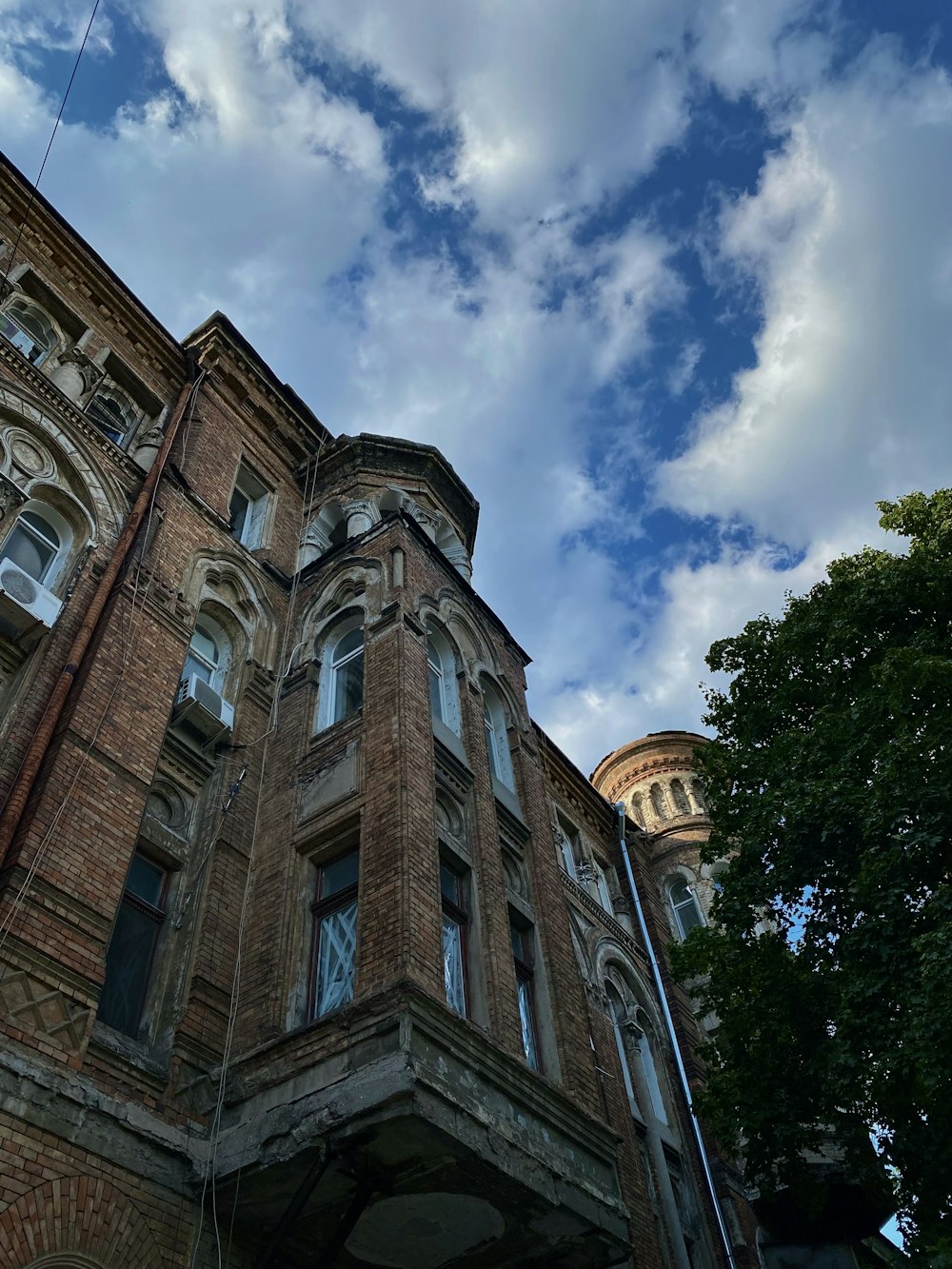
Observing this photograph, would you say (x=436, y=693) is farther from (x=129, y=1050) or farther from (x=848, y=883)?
(x=129, y=1050)

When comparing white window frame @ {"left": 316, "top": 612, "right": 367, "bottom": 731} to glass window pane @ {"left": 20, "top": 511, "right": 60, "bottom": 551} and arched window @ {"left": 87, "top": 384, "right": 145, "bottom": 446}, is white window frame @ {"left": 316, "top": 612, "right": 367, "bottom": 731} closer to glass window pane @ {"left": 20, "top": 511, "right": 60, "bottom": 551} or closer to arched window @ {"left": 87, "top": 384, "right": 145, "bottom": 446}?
glass window pane @ {"left": 20, "top": 511, "right": 60, "bottom": 551}

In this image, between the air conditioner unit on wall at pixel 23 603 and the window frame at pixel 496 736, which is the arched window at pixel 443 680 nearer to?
the window frame at pixel 496 736

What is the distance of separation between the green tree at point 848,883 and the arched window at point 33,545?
30.8 ft

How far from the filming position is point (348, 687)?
13.9 metres

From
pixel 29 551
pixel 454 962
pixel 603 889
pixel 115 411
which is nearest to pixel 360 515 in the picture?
pixel 115 411

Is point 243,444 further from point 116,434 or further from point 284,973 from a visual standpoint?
point 284,973

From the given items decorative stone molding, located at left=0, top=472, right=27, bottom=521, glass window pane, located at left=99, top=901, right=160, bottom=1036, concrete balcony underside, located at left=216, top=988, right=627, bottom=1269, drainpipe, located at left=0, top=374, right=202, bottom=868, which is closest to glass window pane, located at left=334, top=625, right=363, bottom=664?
drainpipe, located at left=0, top=374, right=202, bottom=868

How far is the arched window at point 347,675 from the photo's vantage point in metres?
13.5

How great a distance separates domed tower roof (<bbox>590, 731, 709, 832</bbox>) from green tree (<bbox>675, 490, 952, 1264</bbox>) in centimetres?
1389

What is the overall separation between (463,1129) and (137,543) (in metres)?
8.22

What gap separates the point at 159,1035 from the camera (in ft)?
30.6

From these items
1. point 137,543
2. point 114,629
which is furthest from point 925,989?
point 137,543

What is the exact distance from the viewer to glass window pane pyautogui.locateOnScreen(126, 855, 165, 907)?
409 inches

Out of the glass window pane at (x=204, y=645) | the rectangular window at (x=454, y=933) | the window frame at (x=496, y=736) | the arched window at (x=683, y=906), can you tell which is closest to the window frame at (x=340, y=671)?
the glass window pane at (x=204, y=645)
